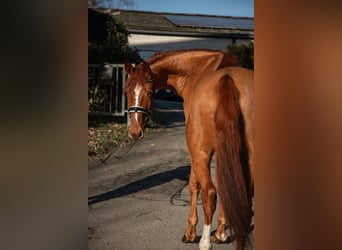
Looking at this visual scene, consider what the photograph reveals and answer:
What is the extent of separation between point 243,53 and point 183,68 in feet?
0.93

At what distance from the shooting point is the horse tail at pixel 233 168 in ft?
4.59

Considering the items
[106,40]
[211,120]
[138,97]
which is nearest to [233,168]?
[211,120]

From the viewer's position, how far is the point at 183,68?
1786 mm

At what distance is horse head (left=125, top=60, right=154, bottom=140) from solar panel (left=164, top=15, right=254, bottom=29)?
21 cm

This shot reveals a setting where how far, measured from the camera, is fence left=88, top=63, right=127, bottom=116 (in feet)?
4.94

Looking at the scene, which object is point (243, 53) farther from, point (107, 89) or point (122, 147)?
point (122, 147)

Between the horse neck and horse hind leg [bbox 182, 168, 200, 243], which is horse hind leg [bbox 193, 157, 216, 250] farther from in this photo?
the horse neck
